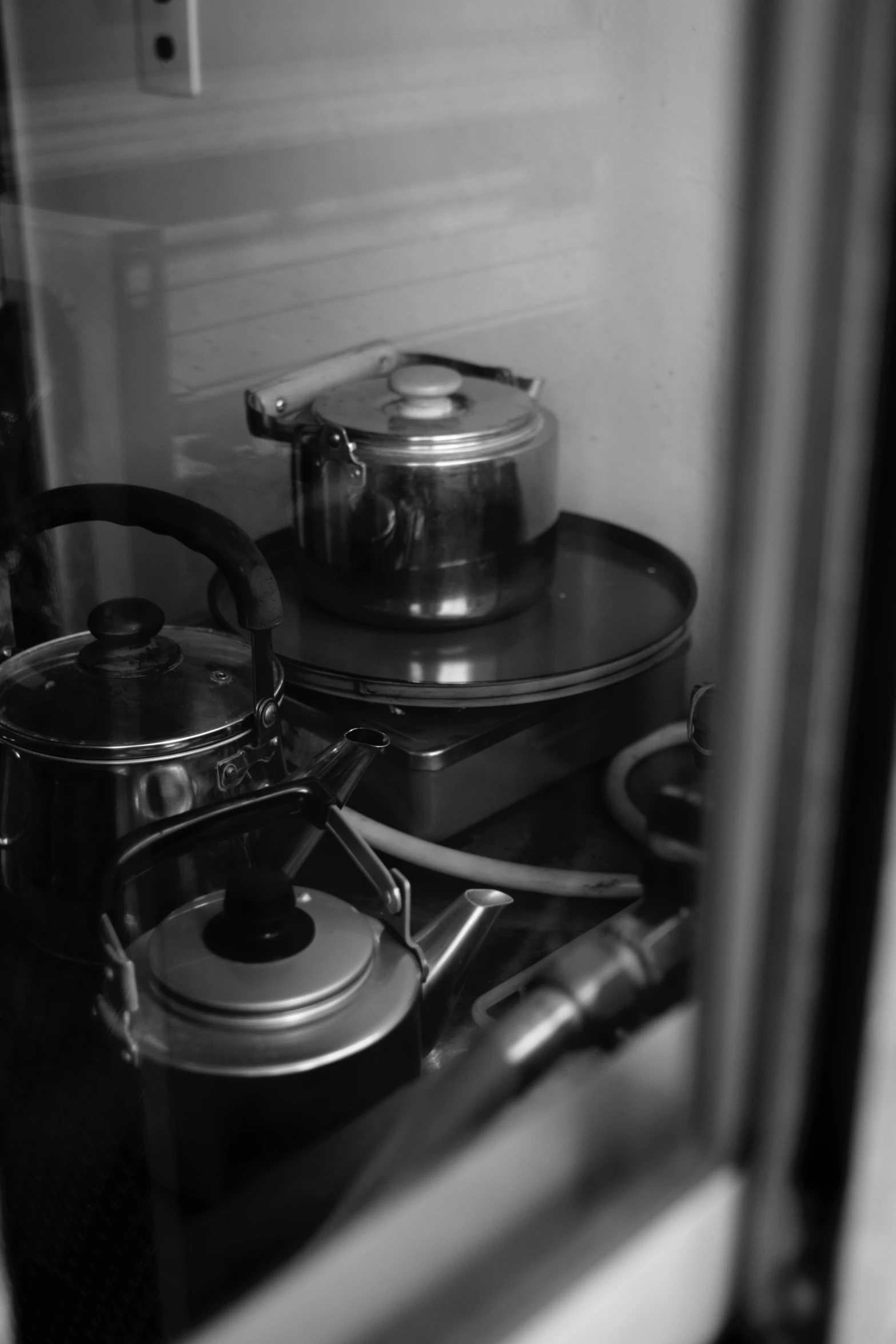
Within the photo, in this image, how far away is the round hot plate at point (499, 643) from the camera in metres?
0.62

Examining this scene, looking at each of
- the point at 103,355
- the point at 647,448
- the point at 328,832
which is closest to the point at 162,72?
the point at 103,355

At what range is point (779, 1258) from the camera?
31 centimetres

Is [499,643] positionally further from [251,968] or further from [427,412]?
[251,968]

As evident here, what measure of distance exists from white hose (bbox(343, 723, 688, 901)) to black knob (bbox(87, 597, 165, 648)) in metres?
0.11

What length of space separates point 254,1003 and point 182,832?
80 mm

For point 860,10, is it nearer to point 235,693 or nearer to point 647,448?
point 235,693

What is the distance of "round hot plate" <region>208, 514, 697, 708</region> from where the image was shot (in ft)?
2.05

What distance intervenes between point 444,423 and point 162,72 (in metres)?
Answer: 0.29

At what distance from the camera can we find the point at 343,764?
1.88 ft

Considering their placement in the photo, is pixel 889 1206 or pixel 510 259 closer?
pixel 889 1206

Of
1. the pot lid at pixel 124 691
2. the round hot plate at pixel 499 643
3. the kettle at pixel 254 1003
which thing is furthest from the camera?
the round hot plate at pixel 499 643

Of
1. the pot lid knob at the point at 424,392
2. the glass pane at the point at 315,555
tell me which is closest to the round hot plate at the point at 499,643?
the glass pane at the point at 315,555

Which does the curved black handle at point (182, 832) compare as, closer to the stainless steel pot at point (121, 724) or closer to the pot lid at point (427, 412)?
the stainless steel pot at point (121, 724)

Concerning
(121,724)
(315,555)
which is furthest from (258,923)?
(315,555)
